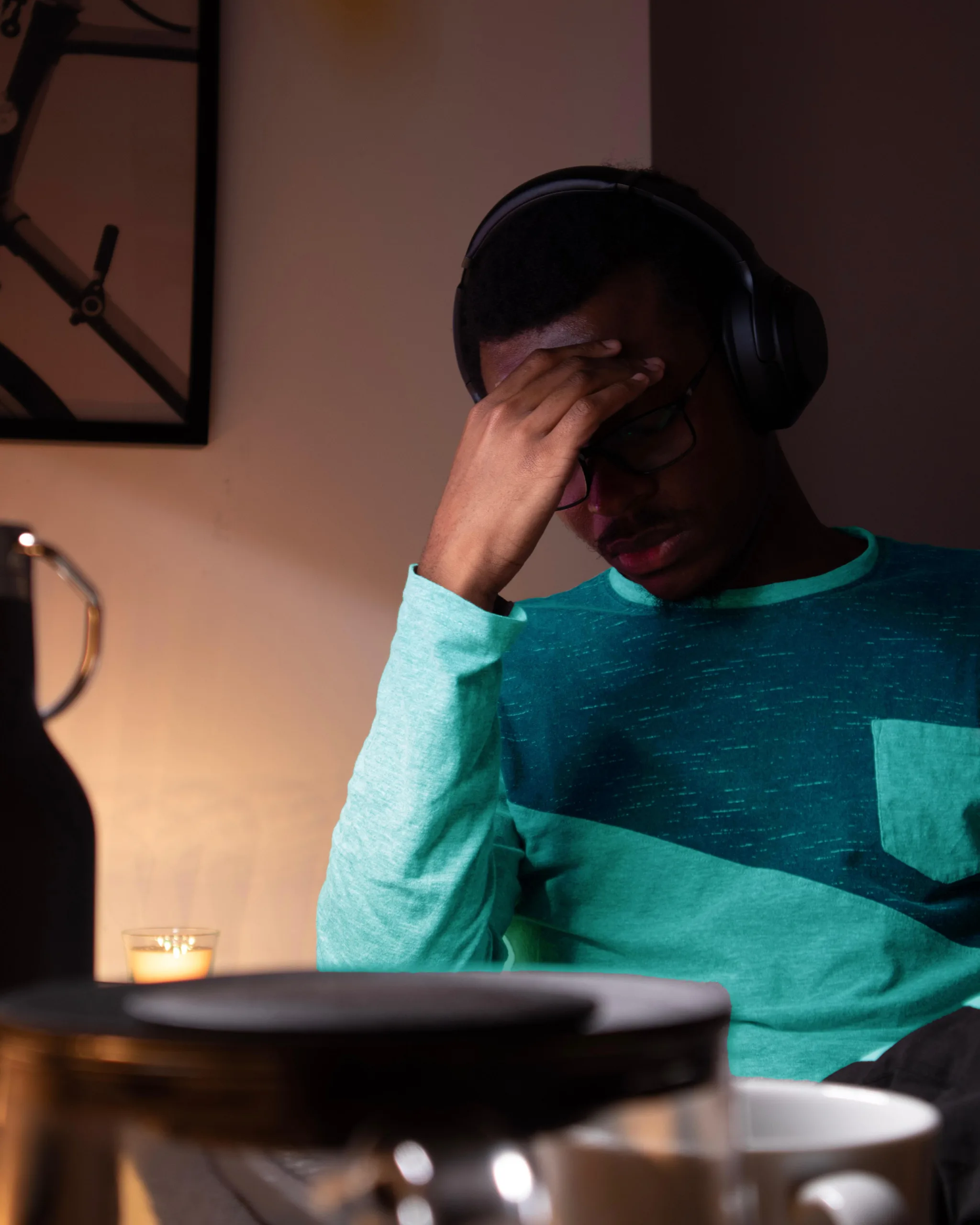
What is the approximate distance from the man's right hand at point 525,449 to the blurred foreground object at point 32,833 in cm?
52

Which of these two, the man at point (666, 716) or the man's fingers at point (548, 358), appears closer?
the man at point (666, 716)

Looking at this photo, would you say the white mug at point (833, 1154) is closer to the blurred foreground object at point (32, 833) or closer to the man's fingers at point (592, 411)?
the blurred foreground object at point (32, 833)

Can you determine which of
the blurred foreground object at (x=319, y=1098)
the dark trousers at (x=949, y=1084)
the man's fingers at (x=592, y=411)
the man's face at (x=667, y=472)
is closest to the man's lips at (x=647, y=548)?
the man's face at (x=667, y=472)

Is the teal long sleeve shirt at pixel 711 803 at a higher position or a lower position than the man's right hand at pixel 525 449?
lower

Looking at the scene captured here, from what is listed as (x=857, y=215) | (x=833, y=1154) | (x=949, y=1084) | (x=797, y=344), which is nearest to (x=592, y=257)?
(x=797, y=344)

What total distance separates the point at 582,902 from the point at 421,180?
1.19m

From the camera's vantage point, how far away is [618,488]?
1.00m

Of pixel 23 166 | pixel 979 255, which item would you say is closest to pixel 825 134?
pixel 979 255

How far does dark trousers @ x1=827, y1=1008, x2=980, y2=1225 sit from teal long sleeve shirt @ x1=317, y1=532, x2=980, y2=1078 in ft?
1.20

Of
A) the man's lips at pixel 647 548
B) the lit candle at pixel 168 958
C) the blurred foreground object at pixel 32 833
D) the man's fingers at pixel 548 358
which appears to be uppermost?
the man's fingers at pixel 548 358

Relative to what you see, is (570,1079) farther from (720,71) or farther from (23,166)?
(720,71)

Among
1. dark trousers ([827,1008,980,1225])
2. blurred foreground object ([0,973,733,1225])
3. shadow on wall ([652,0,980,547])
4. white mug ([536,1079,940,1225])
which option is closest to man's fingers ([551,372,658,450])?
dark trousers ([827,1008,980,1225])

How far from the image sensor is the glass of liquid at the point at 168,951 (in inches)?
54.5

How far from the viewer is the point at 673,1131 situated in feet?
0.71
